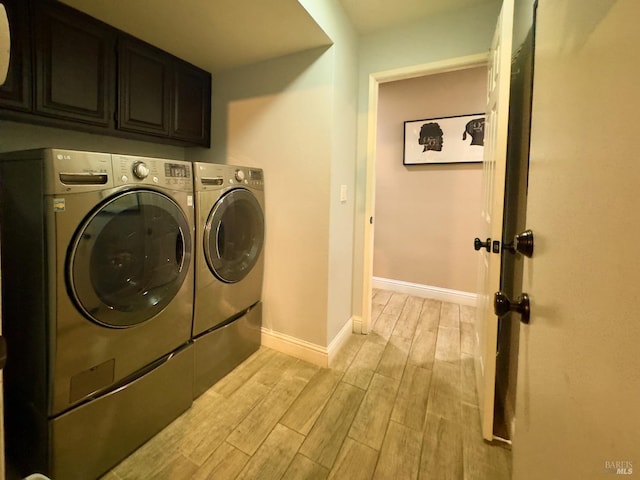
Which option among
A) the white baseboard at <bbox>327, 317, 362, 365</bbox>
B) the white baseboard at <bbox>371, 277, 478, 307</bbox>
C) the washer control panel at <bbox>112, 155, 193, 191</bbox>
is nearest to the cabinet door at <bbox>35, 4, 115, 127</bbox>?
the washer control panel at <bbox>112, 155, 193, 191</bbox>

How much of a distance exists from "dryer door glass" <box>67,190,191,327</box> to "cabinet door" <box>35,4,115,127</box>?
2.57ft


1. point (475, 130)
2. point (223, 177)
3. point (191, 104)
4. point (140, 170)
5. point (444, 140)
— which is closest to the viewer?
point (140, 170)

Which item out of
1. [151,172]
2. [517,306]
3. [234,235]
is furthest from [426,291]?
[151,172]

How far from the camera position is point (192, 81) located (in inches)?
83.7

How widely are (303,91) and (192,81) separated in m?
0.90

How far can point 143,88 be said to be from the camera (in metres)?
1.82

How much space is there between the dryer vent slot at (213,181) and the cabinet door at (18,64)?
84 cm

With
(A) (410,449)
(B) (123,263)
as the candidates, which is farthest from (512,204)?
(B) (123,263)

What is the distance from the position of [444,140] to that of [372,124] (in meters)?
1.16

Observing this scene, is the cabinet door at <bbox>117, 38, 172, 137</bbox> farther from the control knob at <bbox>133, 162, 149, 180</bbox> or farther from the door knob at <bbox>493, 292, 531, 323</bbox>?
the door knob at <bbox>493, 292, 531, 323</bbox>

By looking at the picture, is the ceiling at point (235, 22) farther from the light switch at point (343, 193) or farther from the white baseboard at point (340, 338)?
the white baseboard at point (340, 338)

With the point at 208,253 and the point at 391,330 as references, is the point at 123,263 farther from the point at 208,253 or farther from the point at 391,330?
the point at 391,330

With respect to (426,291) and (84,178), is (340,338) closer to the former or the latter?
(426,291)

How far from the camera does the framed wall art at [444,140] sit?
2836 mm
